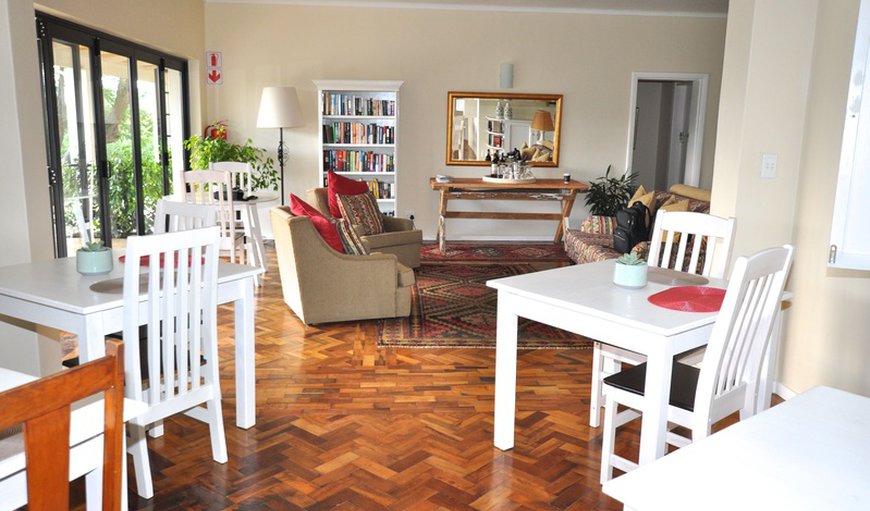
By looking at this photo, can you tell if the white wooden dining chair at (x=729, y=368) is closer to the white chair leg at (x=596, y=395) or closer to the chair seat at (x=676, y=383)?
the chair seat at (x=676, y=383)

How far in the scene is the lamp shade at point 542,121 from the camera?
25.9 feet

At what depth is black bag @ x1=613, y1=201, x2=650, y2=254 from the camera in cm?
520

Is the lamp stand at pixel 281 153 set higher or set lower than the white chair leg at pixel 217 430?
→ higher

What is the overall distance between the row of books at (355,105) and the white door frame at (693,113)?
2.77 m

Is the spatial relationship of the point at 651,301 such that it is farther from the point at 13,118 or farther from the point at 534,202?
the point at 534,202

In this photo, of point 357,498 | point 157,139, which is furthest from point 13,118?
point 157,139

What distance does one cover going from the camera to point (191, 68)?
733cm

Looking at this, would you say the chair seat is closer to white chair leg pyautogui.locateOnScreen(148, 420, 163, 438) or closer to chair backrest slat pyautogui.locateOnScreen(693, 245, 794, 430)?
chair backrest slat pyautogui.locateOnScreen(693, 245, 794, 430)

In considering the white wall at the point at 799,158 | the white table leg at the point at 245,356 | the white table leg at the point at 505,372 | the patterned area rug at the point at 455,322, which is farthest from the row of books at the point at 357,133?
the white table leg at the point at 505,372

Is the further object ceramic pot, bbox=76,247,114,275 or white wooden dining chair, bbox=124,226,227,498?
ceramic pot, bbox=76,247,114,275

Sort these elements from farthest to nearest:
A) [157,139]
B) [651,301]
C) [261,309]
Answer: [157,139], [261,309], [651,301]

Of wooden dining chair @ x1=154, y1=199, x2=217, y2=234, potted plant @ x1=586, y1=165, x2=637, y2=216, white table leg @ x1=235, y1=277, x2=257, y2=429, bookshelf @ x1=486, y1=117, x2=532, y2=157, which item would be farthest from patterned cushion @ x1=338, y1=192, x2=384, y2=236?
white table leg @ x1=235, y1=277, x2=257, y2=429

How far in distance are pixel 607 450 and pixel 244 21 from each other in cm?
651

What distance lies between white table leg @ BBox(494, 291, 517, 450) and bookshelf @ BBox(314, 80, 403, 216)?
16.3 ft
